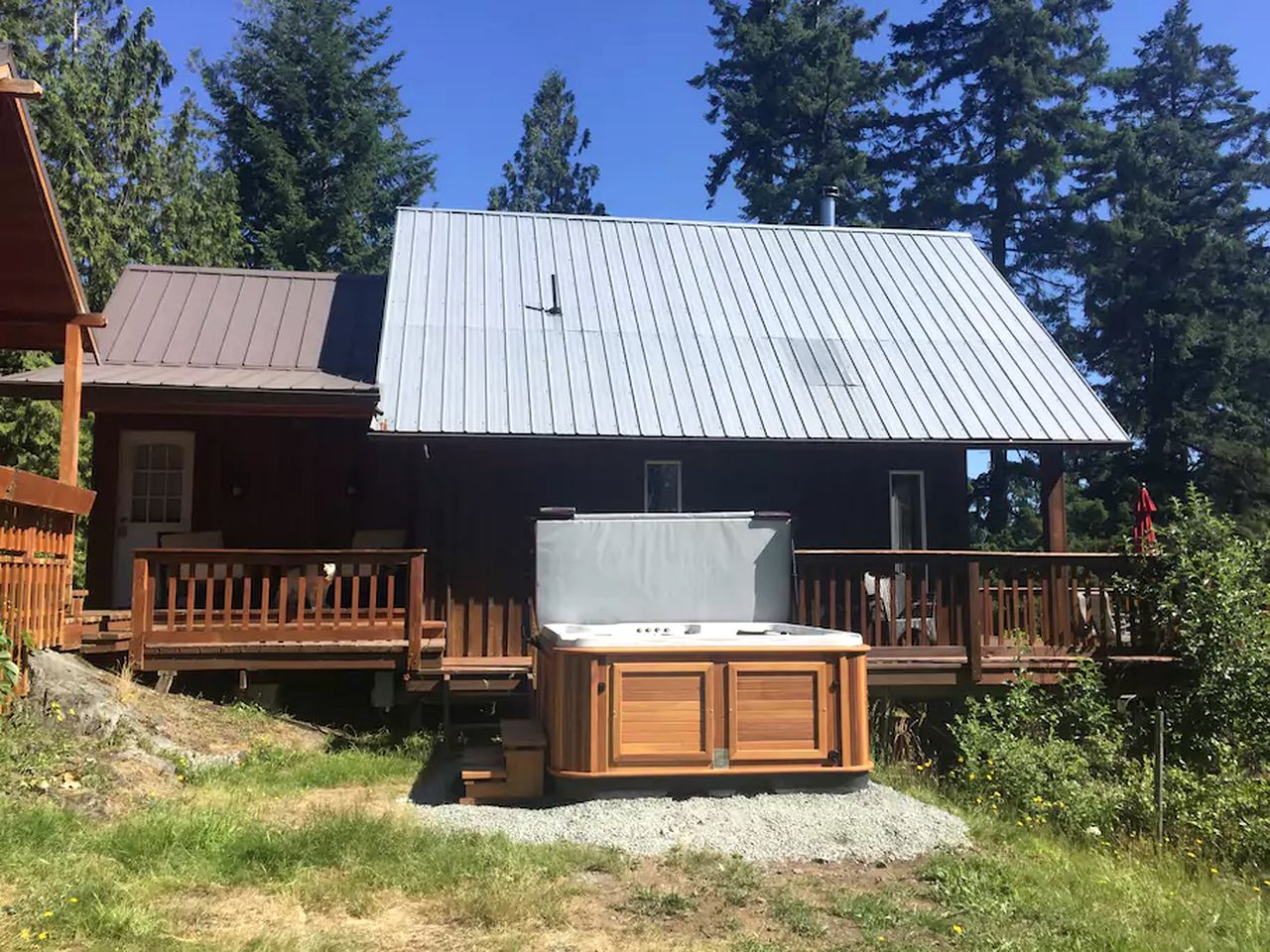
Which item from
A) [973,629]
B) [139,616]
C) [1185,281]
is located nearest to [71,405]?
[139,616]

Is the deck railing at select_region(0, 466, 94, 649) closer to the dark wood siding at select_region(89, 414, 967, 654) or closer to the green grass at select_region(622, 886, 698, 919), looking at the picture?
the dark wood siding at select_region(89, 414, 967, 654)

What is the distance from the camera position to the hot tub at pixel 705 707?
7.15 metres

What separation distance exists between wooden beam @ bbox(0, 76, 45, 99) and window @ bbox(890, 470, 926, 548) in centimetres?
934

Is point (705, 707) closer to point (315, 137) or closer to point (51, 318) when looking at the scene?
point (51, 318)

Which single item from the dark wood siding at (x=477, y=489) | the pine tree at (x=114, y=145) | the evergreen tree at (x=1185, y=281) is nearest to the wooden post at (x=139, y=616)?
the dark wood siding at (x=477, y=489)

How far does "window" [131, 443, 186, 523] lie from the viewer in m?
12.2

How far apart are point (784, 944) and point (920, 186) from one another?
28.8m

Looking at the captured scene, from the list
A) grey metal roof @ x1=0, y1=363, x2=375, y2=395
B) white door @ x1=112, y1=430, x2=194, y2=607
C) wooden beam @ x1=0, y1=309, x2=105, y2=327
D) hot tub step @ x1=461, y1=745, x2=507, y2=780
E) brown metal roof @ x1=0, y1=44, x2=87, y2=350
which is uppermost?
brown metal roof @ x1=0, y1=44, x2=87, y2=350

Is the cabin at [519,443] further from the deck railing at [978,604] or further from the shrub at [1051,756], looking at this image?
the shrub at [1051,756]

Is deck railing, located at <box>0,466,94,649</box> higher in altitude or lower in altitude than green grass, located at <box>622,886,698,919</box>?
higher

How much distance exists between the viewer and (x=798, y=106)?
100.0 feet

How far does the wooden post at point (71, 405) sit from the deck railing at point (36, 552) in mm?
274

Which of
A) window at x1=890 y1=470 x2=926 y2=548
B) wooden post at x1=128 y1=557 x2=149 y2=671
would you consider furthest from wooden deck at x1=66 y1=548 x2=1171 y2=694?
window at x1=890 y1=470 x2=926 y2=548

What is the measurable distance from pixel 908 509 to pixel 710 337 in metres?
3.22
